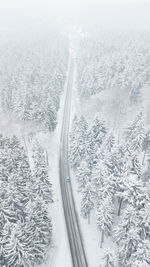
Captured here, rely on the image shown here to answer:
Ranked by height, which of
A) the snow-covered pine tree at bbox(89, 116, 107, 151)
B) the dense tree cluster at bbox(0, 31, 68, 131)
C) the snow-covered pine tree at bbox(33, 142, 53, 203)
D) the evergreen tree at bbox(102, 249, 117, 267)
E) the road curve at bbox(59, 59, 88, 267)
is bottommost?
the road curve at bbox(59, 59, 88, 267)

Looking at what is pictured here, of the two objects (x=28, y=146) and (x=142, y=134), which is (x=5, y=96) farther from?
(x=142, y=134)

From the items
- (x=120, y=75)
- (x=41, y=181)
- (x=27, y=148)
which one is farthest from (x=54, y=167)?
(x=120, y=75)

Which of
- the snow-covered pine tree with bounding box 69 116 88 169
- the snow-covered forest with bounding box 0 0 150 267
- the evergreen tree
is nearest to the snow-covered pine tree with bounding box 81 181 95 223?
the snow-covered forest with bounding box 0 0 150 267

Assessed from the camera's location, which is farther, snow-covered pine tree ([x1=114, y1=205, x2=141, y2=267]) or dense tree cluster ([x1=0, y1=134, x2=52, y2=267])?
snow-covered pine tree ([x1=114, y1=205, x2=141, y2=267])

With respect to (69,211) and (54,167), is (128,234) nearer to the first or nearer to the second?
(69,211)

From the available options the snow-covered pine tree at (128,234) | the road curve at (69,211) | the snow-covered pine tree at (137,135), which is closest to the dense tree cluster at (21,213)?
the road curve at (69,211)

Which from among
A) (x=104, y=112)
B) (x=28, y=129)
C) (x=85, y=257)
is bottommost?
(x=85, y=257)

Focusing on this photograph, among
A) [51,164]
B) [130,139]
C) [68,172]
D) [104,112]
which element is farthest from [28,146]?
[130,139]

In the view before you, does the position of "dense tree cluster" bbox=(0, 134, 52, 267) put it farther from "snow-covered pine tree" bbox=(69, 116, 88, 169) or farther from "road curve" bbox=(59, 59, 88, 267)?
"snow-covered pine tree" bbox=(69, 116, 88, 169)
